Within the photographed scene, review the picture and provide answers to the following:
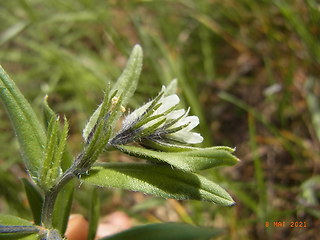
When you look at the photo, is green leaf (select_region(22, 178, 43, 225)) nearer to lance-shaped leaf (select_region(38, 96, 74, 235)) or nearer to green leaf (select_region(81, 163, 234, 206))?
lance-shaped leaf (select_region(38, 96, 74, 235))

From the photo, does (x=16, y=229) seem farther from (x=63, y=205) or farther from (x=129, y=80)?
(x=129, y=80)

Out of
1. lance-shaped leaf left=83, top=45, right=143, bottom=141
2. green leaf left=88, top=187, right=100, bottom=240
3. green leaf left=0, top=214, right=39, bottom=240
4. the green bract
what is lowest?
green leaf left=88, top=187, right=100, bottom=240

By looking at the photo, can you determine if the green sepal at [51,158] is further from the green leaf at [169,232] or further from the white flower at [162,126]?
the green leaf at [169,232]

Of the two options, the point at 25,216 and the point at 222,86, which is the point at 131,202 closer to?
the point at 25,216

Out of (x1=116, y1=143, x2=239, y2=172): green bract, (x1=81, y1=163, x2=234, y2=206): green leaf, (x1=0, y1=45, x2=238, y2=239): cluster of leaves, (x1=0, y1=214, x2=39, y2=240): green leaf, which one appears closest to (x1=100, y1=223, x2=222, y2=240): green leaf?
(x1=0, y1=45, x2=238, y2=239): cluster of leaves

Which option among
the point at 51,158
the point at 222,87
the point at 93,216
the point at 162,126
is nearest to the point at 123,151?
the point at 162,126

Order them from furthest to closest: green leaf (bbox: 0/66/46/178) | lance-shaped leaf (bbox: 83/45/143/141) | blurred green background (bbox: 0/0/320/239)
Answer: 1. blurred green background (bbox: 0/0/320/239)
2. lance-shaped leaf (bbox: 83/45/143/141)
3. green leaf (bbox: 0/66/46/178)

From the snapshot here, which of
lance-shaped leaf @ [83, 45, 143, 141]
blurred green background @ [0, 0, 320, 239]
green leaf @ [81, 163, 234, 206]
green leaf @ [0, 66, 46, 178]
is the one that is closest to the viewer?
green leaf @ [81, 163, 234, 206]
